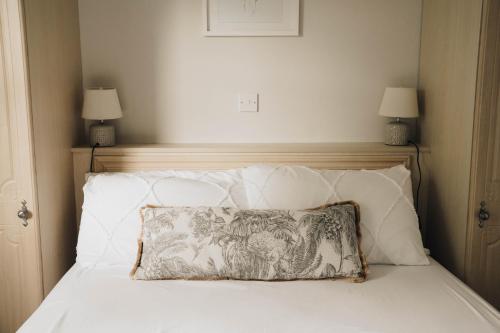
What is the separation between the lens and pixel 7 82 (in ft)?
6.64

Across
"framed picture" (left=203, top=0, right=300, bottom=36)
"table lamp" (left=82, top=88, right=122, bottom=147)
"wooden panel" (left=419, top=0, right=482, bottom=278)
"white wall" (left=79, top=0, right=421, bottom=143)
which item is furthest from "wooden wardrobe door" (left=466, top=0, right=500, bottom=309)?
"table lamp" (left=82, top=88, right=122, bottom=147)

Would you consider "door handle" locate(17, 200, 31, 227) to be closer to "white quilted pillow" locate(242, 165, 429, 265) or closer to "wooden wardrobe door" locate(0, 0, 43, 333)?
"wooden wardrobe door" locate(0, 0, 43, 333)

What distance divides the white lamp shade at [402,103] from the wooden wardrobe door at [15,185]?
1629mm

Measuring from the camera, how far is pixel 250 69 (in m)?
2.56

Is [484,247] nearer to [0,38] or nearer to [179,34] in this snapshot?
[179,34]

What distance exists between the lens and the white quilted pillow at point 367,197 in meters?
2.11

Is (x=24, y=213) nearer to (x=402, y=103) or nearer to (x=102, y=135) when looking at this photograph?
(x=102, y=135)

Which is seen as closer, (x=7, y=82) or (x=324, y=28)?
(x=7, y=82)

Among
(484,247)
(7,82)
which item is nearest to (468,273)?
(484,247)

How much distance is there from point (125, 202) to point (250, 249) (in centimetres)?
61

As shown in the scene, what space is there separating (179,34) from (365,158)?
1109 millimetres

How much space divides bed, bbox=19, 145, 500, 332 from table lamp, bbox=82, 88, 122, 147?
0.27 ft

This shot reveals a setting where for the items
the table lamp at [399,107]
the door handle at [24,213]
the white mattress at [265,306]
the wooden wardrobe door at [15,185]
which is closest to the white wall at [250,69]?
the table lamp at [399,107]

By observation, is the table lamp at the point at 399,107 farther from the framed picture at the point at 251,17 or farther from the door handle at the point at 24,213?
the door handle at the point at 24,213
